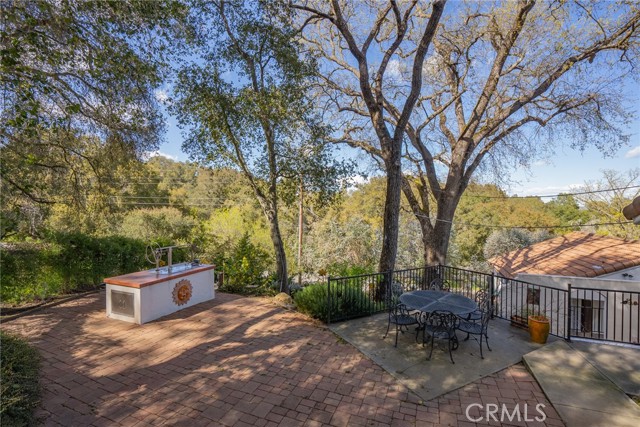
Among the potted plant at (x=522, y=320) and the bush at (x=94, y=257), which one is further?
the bush at (x=94, y=257)

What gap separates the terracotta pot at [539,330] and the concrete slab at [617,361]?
37 centimetres

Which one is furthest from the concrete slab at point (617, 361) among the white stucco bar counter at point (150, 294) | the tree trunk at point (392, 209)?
the white stucco bar counter at point (150, 294)

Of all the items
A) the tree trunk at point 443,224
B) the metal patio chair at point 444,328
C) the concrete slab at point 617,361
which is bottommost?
the concrete slab at point 617,361

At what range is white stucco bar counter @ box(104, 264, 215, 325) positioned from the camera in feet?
17.7

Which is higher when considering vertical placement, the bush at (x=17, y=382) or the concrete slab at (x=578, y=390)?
the bush at (x=17, y=382)

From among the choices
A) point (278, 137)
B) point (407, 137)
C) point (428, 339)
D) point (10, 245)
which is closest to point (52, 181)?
point (10, 245)

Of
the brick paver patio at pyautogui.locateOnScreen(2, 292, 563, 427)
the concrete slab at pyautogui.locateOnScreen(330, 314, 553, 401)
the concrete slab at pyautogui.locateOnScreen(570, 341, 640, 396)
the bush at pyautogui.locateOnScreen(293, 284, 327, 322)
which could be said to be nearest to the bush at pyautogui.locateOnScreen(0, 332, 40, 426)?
the brick paver patio at pyautogui.locateOnScreen(2, 292, 563, 427)

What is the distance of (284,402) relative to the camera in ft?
10.5

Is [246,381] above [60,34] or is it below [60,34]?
below

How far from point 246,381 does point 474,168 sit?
10414 mm

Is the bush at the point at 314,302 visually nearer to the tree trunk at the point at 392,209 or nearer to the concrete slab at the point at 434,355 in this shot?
the concrete slab at the point at 434,355

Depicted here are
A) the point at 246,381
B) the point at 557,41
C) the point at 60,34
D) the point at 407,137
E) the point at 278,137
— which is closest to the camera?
the point at 246,381

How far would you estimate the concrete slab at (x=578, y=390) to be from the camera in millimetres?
3006

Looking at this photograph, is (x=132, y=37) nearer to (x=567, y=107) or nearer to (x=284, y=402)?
(x=284, y=402)
